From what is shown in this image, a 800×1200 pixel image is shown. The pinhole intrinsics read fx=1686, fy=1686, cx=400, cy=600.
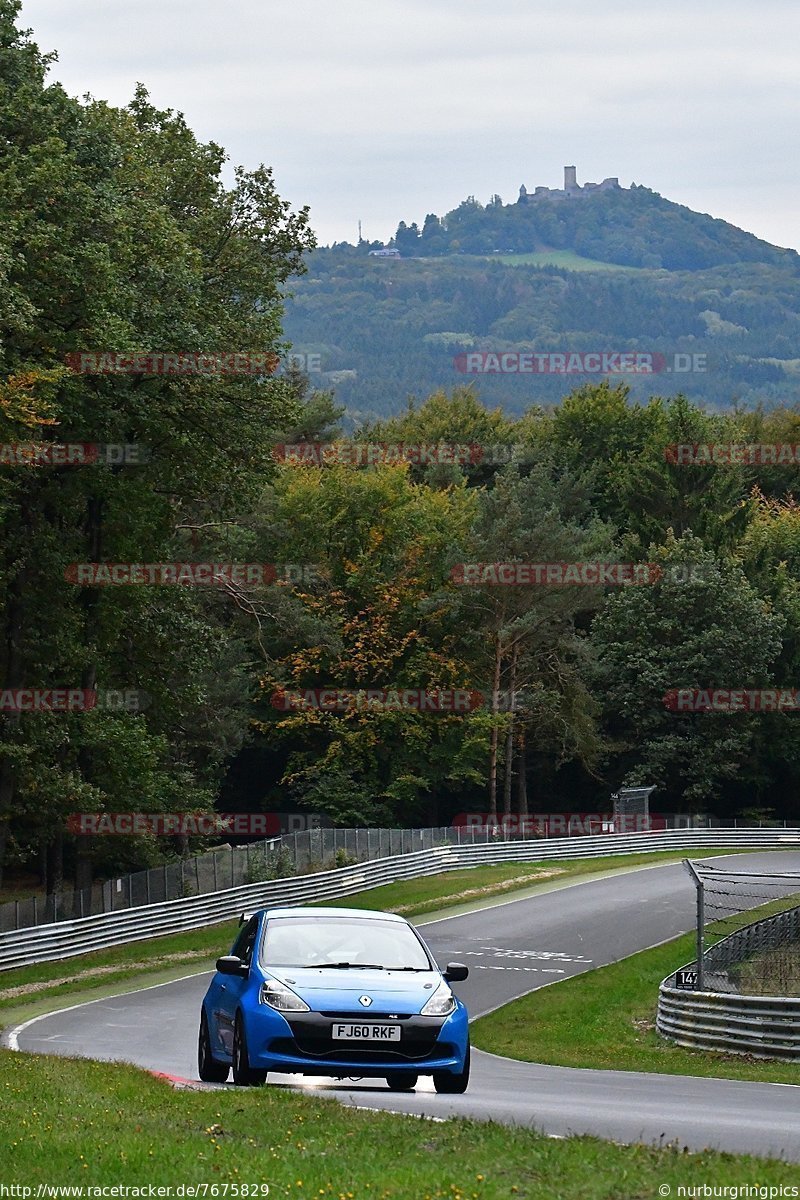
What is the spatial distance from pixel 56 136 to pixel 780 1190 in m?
29.0

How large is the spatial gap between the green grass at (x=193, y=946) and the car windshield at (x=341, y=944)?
12.4m

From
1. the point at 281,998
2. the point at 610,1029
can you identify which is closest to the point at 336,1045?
the point at 281,998

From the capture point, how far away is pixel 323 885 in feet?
152

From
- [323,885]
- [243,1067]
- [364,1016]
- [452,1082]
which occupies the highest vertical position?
[364,1016]

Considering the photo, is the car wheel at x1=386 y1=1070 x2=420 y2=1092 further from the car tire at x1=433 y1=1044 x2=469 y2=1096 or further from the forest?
the forest

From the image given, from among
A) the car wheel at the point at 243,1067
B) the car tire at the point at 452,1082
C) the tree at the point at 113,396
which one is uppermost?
the tree at the point at 113,396

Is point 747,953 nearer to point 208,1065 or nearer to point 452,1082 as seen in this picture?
point 208,1065

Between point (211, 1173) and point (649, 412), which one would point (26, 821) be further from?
point (649, 412)

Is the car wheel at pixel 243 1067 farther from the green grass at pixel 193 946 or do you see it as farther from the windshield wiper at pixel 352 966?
the green grass at pixel 193 946

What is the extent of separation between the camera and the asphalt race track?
1134 cm

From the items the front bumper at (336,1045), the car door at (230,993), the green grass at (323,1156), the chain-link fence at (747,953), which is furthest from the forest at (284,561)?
the green grass at (323,1156)

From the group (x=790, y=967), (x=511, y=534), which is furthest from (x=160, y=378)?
(x=511, y=534)

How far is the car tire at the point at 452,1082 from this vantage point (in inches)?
→ 505

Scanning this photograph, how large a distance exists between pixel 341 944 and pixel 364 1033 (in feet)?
4.45
